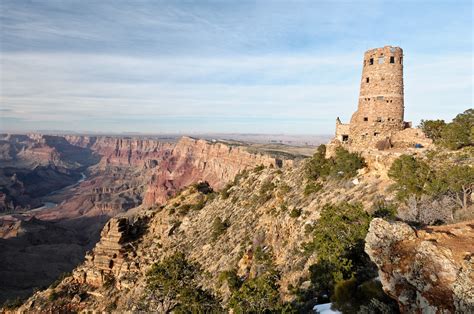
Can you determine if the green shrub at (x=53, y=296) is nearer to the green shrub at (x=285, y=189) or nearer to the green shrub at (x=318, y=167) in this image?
the green shrub at (x=285, y=189)

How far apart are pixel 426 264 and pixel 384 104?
2413cm

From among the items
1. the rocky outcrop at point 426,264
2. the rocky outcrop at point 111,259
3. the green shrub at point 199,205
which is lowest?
the rocky outcrop at point 111,259

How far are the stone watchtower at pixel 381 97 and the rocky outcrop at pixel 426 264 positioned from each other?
2062 centimetres

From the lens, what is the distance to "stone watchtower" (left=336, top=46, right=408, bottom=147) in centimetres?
2988

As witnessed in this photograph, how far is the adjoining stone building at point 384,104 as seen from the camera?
29.8 metres

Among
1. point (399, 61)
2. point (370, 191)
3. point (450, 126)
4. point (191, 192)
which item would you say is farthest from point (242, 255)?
point (191, 192)

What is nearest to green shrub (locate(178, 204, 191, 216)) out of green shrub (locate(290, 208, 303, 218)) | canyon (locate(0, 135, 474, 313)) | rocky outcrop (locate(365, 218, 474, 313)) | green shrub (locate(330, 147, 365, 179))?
canyon (locate(0, 135, 474, 313))

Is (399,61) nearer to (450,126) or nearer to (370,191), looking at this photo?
(450,126)

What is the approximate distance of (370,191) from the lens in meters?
26.3

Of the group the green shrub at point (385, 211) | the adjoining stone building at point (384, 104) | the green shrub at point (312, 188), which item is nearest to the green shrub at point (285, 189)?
the green shrub at point (312, 188)

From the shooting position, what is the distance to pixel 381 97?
30.2 meters

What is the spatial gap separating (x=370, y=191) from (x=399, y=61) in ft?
42.3

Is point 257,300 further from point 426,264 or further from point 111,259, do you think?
point 111,259

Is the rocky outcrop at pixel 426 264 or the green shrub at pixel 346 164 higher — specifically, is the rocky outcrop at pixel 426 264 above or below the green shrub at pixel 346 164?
below
